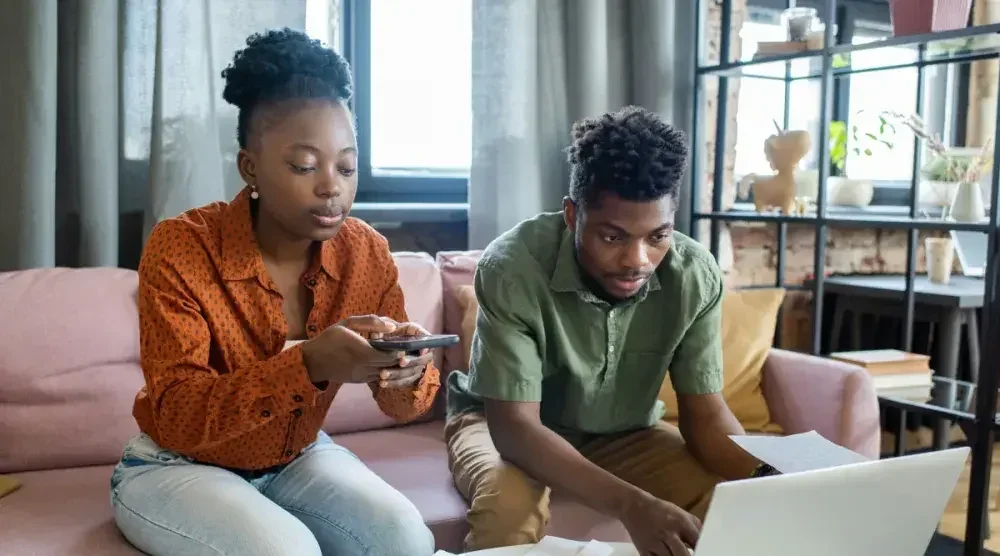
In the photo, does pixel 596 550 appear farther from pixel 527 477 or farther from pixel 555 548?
pixel 527 477

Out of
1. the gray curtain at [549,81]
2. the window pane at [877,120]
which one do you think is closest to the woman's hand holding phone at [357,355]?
the gray curtain at [549,81]

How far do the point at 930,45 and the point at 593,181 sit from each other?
1.33 meters

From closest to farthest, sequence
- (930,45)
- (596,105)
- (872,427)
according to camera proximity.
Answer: (872,427) → (930,45) → (596,105)

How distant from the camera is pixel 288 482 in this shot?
1251 millimetres

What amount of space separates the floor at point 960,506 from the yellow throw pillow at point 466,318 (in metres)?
1.17

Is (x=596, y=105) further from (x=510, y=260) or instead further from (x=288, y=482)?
(x=288, y=482)

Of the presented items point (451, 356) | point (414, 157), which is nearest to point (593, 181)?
point (451, 356)

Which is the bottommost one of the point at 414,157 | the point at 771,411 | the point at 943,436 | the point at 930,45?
the point at 943,436

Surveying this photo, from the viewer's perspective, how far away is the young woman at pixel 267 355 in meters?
1.09

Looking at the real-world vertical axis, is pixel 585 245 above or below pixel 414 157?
below

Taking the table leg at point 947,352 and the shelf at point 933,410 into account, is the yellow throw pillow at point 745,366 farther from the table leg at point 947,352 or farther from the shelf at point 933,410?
the table leg at point 947,352

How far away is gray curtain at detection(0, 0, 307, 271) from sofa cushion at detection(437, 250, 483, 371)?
543mm

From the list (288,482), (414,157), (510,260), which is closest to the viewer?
(288,482)

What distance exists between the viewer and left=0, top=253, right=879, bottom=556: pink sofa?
4.59 ft
